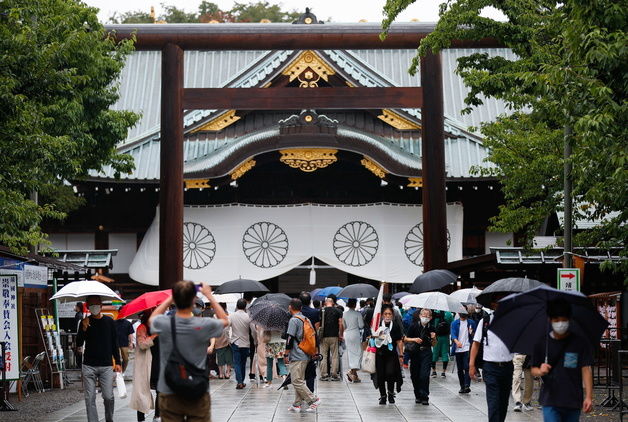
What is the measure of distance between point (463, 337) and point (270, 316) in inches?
135

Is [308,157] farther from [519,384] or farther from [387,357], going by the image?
[519,384]

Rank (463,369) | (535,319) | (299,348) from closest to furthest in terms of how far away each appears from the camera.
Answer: (535,319) < (299,348) < (463,369)

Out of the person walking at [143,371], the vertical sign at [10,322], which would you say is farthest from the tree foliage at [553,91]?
the vertical sign at [10,322]

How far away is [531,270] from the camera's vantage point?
23078mm

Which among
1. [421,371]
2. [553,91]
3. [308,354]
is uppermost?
[553,91]

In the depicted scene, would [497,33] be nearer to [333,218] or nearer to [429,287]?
[429,287]

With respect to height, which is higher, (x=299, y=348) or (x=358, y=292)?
(x=358, y=292)

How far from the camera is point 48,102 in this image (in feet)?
55.4

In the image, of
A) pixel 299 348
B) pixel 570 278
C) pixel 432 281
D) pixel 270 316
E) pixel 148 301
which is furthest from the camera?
pixel 432 281

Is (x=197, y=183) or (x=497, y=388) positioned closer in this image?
(x=497, y=388)

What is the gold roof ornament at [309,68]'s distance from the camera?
27.1 meters

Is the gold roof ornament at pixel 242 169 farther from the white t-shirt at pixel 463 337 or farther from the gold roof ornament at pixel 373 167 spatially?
the white t-shirt at pixel 463 337

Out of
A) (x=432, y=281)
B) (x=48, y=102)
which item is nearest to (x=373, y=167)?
(x=432, y=281)

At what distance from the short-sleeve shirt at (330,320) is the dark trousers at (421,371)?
401 cm
